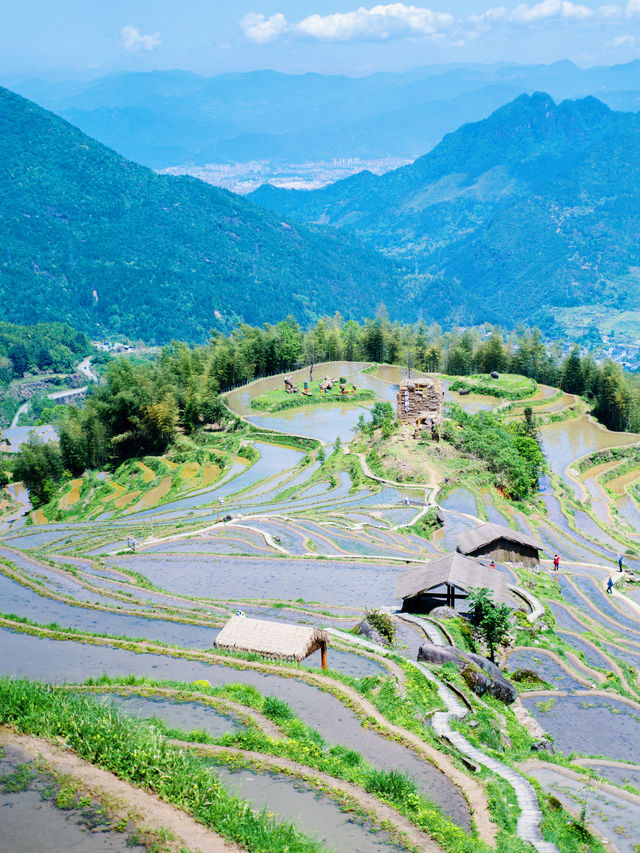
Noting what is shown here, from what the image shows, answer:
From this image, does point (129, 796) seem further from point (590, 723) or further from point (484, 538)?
point (484, 538)

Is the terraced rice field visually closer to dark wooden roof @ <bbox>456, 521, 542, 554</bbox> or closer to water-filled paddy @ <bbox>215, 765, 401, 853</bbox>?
water-filled paddy @ <bbox>215, 765, 401, 853</bbox>

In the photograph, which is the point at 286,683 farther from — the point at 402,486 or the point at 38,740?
the point at 402,486

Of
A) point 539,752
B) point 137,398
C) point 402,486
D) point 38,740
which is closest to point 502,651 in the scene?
point 539,752

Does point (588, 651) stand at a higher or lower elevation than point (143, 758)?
lower

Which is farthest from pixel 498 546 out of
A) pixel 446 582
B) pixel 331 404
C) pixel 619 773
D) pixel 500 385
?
pixel 500 385

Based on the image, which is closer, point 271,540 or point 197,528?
point 271,540
